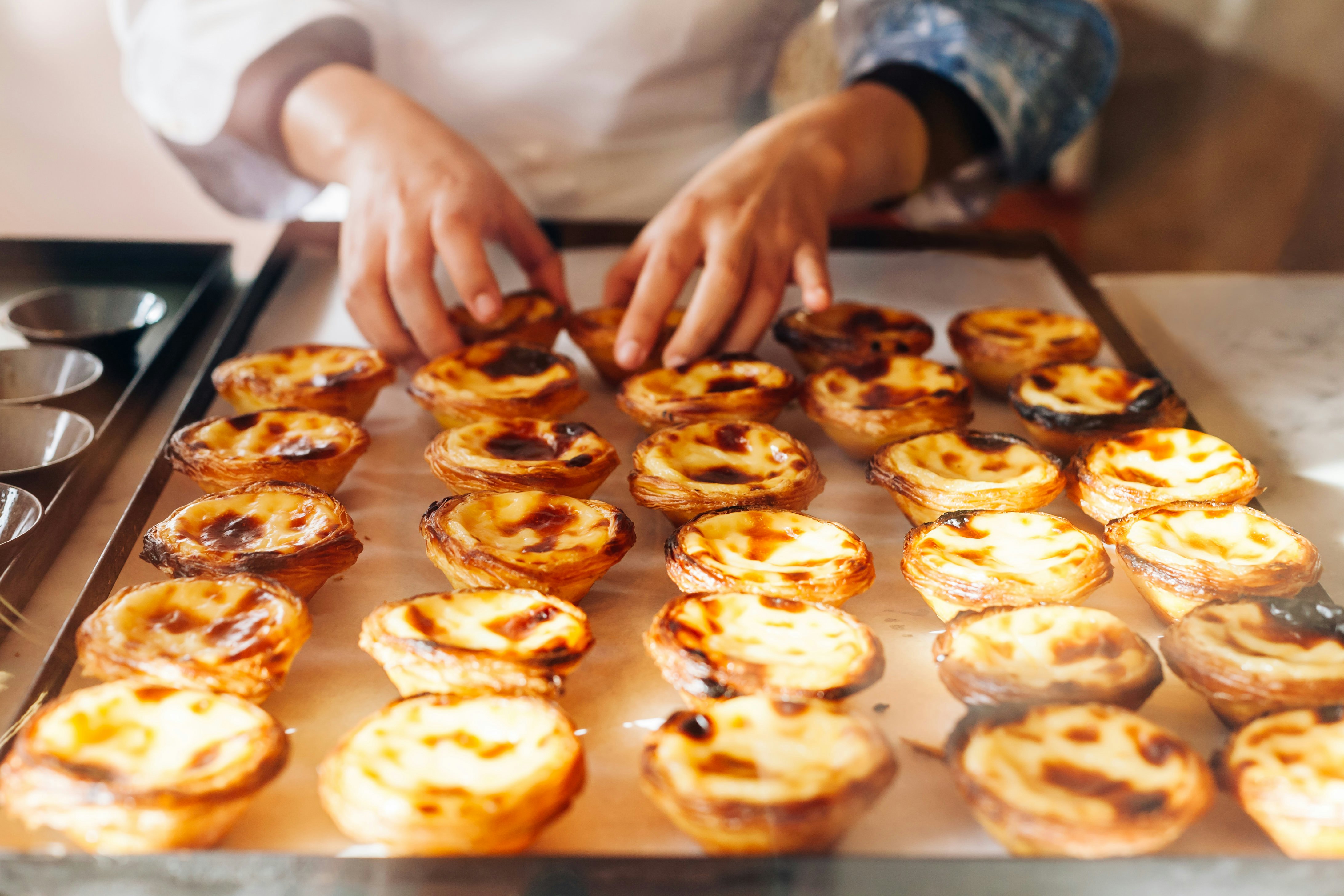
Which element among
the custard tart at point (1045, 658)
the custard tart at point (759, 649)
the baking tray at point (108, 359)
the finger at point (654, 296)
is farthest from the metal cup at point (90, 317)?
the custard tart at point (1045, 658)

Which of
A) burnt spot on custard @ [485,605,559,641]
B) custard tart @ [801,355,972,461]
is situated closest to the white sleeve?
custard tart @ [801,355,972,461]

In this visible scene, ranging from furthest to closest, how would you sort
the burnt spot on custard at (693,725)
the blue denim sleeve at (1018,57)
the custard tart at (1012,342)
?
the blue denim sleeve at (1018,57)
the custard tart at (1012,342)
the burnt spot on custard at (693,725)

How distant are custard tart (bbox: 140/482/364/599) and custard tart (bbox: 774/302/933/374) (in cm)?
111

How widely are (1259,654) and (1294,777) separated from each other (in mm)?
225

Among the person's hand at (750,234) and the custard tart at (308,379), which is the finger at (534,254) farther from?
the custard tart at (308,379)

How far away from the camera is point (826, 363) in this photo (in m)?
2.38

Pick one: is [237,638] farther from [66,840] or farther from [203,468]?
[203,468]

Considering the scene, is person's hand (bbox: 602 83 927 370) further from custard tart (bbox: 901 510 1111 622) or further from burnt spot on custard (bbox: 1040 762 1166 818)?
burnt spot on custard (bbox: 1040 762 1166 818)

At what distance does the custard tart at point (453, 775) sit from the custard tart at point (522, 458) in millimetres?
563

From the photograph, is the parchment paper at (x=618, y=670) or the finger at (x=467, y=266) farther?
the finger at (x=467, y=266)

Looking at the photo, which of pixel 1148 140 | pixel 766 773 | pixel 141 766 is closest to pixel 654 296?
pixel 766 773

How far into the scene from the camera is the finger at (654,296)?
2.20 meters

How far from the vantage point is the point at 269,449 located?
1.90 metres

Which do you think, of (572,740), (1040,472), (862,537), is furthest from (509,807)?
(1040,472)
